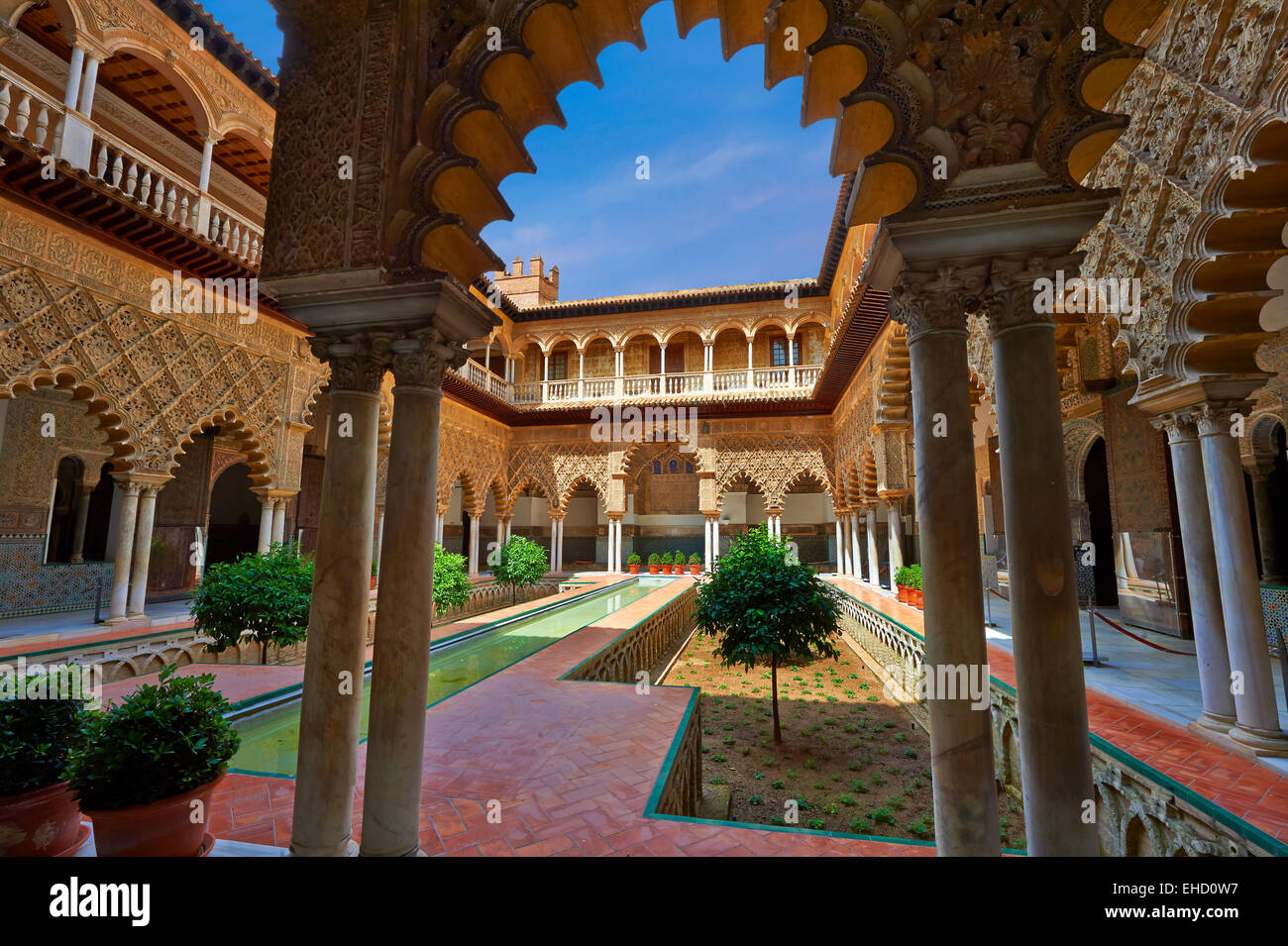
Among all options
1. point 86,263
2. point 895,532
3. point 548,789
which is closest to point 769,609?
point 548,789

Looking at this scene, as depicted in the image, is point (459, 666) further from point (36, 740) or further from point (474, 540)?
point (474, 540)

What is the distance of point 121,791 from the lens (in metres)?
2.23

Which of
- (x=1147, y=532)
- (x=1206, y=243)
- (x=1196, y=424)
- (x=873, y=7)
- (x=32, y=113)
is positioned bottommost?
(x=1147, y=532)

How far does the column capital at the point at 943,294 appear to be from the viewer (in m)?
2.44

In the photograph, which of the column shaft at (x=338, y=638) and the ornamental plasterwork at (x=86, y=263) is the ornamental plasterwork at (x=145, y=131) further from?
the column shaft at (x=338, y=638)

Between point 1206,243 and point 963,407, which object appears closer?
point 963,407

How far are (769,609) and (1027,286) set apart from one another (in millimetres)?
4783

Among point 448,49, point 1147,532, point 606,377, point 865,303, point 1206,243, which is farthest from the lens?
point 606,377

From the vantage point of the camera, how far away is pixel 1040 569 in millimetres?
2211

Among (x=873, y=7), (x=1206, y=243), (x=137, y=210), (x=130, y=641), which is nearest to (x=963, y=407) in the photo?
(x=873, y=7)

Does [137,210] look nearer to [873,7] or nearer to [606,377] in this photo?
[873,7]

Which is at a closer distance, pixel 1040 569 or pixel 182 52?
pixel 1040 569

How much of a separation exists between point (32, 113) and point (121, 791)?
8511 mm

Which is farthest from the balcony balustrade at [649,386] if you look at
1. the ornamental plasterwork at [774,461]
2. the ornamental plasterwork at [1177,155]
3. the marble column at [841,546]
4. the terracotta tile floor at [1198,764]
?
the terracotta tile floor at [1198,764]
